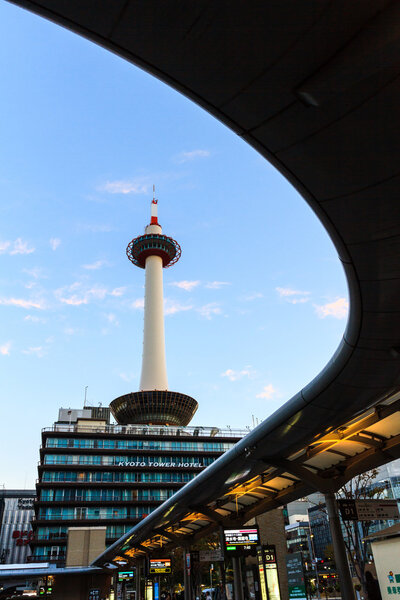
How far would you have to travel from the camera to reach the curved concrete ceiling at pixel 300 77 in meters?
3.44

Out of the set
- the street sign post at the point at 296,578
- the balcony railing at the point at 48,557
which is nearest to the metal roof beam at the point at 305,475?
the street sign post at the point at 296,578

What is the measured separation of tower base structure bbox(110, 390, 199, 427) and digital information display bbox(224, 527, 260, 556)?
79.2 metres

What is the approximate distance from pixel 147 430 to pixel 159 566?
56.9m

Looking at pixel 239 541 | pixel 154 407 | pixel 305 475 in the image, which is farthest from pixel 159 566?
pixel 154 407

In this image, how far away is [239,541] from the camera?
1978cm

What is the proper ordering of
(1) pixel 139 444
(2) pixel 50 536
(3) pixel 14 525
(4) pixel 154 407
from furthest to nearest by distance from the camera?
(3) pixel 14 525 < (4) pixel 154 407 < (1) pixel 139 444 < (2) pixel 50 536

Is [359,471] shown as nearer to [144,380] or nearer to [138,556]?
[138,556]

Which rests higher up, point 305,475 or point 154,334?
point 154,334

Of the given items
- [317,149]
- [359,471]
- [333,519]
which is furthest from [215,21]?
[333,519]

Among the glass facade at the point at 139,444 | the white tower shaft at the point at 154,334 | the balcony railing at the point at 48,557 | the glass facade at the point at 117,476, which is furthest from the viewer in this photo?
the white tower shaft at the point at 154,334

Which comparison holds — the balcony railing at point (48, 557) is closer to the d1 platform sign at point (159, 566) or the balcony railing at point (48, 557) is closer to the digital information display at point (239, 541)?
the d1 platform sign at point (159, 566)

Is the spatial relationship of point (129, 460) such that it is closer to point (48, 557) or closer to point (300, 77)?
point (48, 557)

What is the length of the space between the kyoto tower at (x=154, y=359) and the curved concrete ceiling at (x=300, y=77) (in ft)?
315

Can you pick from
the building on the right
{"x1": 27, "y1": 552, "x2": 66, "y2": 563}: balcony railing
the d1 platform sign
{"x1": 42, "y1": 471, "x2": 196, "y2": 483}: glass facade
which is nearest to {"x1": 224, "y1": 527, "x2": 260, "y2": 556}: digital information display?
the d1 platform sign
